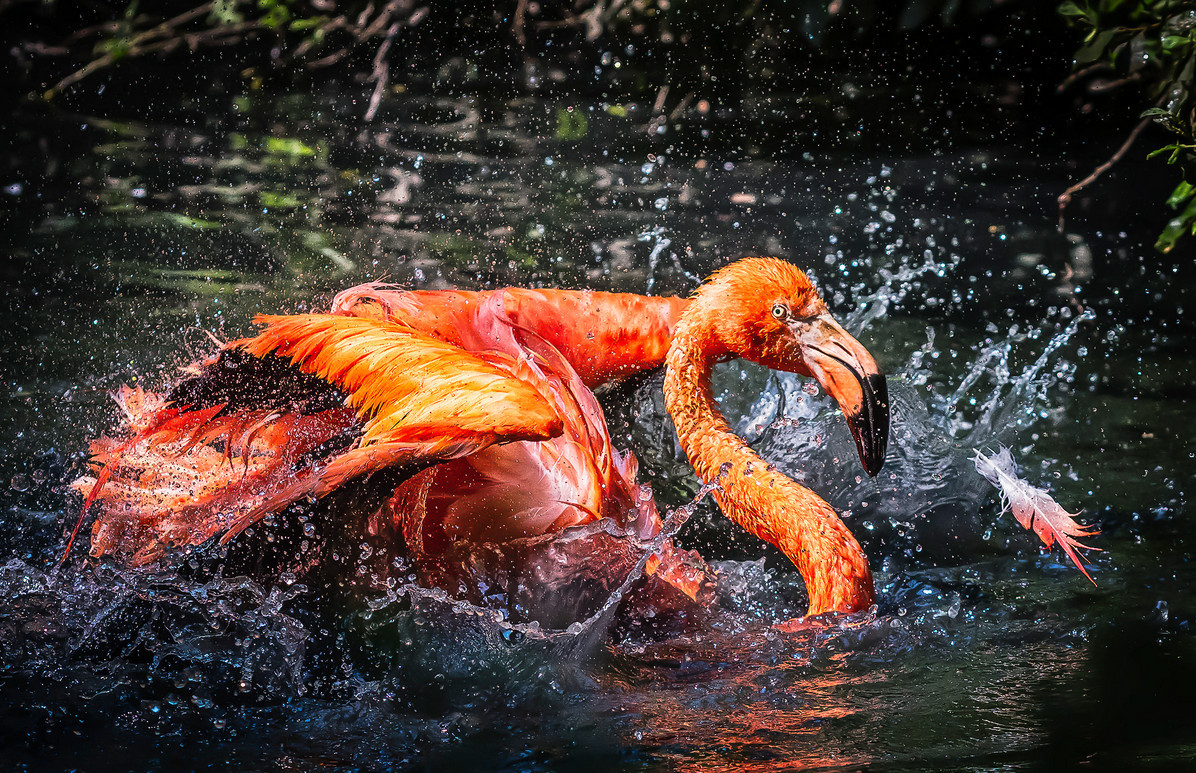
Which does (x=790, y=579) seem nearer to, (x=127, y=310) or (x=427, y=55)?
(x=127, y=310)

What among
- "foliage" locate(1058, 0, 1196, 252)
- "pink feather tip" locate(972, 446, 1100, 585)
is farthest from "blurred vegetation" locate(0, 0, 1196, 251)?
"pink feather tip" locate(972, 446, 1100, 585)

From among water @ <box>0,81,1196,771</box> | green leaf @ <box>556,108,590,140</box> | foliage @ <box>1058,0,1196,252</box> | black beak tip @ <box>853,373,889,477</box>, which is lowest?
water @ <box>0,81,1196,771</box>

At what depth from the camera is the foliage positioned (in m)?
2.74

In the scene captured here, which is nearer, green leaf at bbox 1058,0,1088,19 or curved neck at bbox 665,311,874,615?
curved neck at bbox 665,311,874,615

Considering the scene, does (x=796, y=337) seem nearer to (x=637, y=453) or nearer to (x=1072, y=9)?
(x=637, y=453)

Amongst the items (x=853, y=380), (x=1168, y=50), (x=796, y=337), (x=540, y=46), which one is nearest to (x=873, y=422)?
(x=853, y=380)

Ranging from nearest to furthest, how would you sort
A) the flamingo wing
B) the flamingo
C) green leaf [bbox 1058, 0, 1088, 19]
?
the flamingo wing, the flamingo, green leaf [bbox 1058, 0, 1088, 19]

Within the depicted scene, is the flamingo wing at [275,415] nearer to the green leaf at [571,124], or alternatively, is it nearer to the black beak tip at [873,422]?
the black beak tip at [873,422]

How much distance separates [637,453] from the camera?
10.8 ft

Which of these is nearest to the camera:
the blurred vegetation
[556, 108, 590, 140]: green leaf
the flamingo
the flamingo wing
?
the flamingo wing

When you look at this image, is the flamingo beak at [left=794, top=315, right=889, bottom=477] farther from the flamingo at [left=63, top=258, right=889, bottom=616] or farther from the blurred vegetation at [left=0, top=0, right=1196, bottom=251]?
the blurred vegetation at [left=0, top=0, right=1196, bottom=251]

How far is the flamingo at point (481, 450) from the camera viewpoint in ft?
7.12

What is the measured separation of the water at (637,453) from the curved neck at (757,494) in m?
0.11

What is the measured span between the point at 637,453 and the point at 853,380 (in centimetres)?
116
